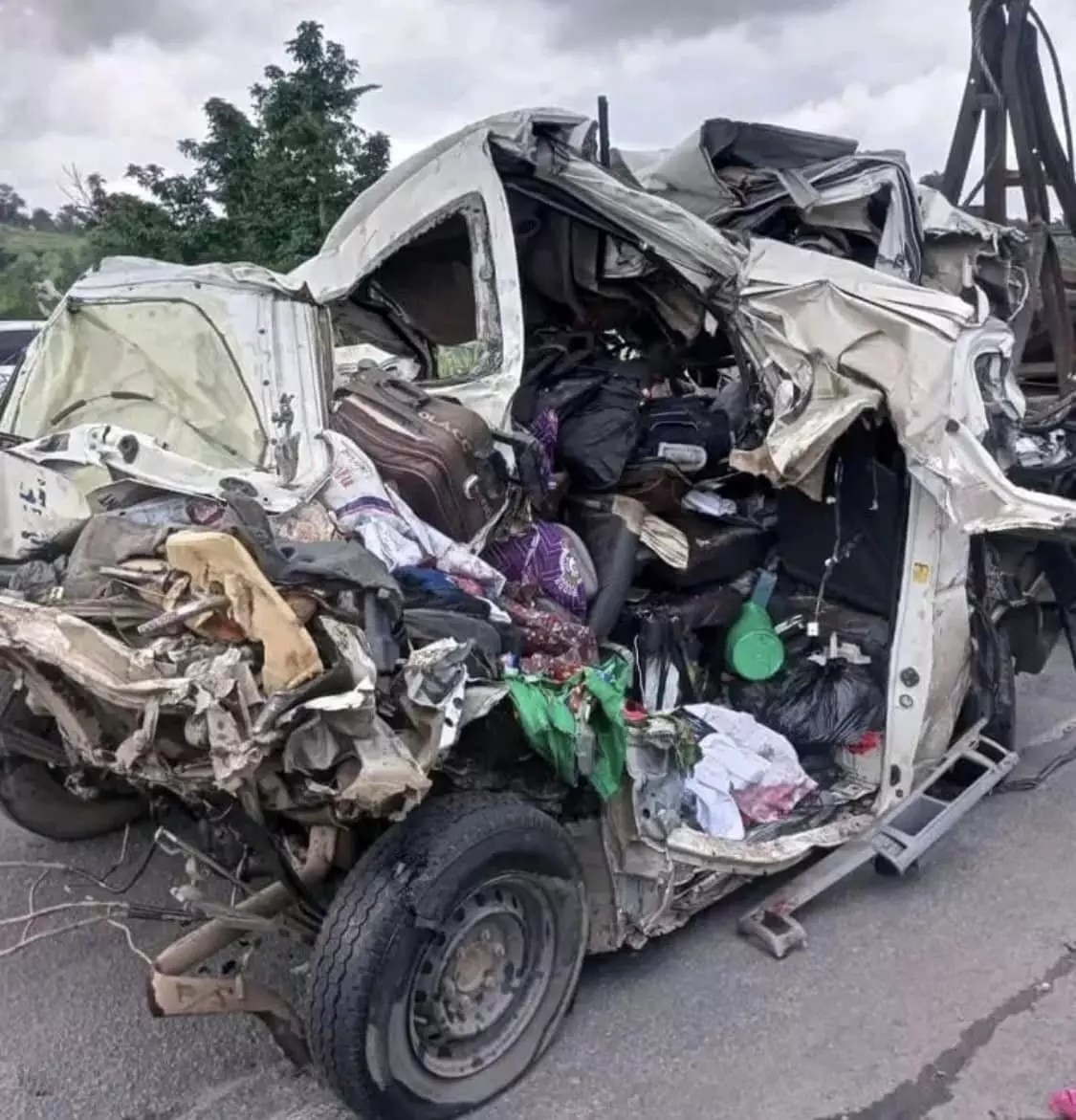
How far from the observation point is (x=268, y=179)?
15.2m

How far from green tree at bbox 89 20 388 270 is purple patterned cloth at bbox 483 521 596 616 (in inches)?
472

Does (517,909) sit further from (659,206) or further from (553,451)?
(659,206)

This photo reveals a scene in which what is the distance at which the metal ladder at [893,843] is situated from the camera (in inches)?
145

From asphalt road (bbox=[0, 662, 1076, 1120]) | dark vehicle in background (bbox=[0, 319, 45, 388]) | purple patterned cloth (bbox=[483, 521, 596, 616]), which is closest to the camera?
asphalt road (bbox=[0, 662, 1076, 1120])

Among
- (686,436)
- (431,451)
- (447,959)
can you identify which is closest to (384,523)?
(431,451)

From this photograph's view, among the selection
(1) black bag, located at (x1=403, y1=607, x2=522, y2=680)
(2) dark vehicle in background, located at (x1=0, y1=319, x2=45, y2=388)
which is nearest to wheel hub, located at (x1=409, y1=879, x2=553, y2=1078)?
(1) black bag, located at (x1=403, y1=607, x2=522, y2=680)

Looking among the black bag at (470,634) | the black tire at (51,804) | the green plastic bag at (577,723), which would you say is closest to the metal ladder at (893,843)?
the green plastic bag at (577,723)

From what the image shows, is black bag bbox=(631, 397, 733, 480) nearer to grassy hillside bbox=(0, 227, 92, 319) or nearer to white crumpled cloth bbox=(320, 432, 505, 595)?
white crumpled cloth bbox=(320, 432, 505, 595)

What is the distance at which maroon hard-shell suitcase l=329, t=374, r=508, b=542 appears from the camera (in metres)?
3.43

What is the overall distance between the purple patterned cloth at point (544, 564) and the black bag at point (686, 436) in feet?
2.40

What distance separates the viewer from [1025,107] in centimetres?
630

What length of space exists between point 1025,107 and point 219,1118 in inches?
245

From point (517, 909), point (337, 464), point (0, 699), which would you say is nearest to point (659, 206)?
point (337, 464)

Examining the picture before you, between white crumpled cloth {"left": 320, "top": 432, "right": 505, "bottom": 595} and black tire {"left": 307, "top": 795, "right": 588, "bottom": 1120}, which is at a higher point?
white crumpled cloth {"left": 320, "top": 432, "right": 505, "bottom": 595}
